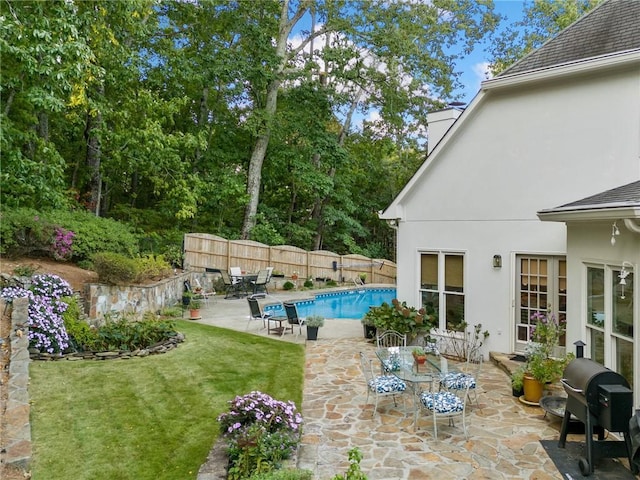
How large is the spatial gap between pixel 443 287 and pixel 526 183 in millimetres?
3016

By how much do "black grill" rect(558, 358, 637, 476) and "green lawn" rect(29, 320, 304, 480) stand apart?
4058 mm

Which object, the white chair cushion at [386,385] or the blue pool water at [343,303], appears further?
the blue pool water at [343,303]

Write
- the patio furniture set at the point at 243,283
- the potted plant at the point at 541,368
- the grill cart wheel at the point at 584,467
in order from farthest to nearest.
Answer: the patio furniture set at the point at 243,283, the potted plant at the point at 541,368, the grill cart wheel at the point at 584,467

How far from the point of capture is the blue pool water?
17.6 m

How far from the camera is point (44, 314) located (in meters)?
8.43

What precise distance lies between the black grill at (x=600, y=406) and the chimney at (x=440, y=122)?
814cm

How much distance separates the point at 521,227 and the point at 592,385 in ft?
15.6

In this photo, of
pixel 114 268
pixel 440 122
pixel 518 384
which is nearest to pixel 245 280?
pixel 114 268

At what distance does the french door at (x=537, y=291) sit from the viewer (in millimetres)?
8539

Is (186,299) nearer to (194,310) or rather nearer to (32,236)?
(194,310)

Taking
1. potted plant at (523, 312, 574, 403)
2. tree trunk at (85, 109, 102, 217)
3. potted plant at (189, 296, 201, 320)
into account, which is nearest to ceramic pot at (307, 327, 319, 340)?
potted plant at (189, 296, 201, 320)

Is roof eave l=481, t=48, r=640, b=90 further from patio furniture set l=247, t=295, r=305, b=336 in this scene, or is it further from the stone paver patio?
patio furniture set l=247, t=295, r=305, b=336

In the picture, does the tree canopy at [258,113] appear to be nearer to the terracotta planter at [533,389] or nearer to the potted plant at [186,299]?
the potted plant at [186,299]

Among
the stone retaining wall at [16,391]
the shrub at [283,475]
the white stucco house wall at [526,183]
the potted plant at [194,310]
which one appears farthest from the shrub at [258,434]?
the potted plant at [194,310]
